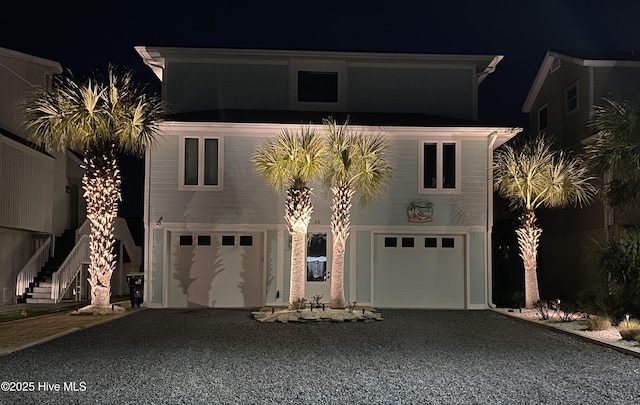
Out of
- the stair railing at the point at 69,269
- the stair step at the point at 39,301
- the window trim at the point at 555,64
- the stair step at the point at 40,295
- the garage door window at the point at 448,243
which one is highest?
the window trim at the point at 555,64

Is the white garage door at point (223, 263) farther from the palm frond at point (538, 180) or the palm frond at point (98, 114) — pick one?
the palm frond at point (538, 180)

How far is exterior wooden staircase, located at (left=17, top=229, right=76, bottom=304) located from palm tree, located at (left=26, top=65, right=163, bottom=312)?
4.93 meters

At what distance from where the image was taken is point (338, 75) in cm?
2256

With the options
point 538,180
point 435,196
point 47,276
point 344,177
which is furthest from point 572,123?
point 47,276

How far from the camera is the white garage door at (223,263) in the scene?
2016 cm

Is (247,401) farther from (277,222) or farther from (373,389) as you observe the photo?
(277,222)

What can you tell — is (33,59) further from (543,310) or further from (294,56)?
(543,310)

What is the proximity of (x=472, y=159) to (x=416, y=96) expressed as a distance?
11.7ft

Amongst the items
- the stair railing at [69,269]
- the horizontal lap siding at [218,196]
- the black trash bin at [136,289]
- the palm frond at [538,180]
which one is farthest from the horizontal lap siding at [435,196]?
the stair railing at [69,269]

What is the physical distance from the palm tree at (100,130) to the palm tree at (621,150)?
34.2ft

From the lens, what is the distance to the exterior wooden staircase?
2166 centimetres

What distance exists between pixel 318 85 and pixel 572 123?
8.22m

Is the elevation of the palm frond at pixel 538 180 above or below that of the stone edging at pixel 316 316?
above

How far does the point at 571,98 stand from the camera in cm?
2342
